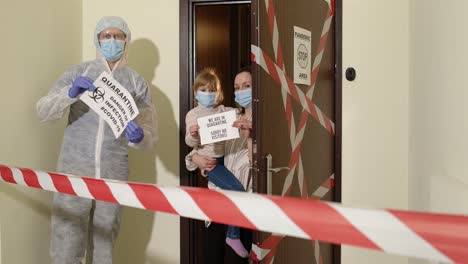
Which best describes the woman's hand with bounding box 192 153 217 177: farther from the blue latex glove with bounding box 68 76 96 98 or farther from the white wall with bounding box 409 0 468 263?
the white wall with bounding box 409 0 468 263

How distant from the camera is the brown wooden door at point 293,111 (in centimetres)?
201

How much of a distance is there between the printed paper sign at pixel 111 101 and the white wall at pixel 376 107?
1403 mm

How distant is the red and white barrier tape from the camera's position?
0.91m

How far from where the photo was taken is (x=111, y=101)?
2.25m

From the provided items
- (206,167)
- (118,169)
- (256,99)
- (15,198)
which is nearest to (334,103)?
(206,167)

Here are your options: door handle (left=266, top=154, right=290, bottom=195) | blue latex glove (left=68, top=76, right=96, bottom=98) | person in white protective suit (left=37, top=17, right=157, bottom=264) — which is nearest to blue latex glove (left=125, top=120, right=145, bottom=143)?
person in white protective suit (left=37, top=17, right=157, bottom=264)

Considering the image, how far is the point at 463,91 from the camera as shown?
58.9 inches

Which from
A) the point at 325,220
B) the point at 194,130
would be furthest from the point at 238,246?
the point at 325,220

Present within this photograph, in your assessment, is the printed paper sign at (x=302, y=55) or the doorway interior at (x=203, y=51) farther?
the doorway interior at (x=203, y=51)

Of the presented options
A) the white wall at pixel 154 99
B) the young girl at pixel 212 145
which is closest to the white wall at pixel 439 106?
the young girl at pixel 212 145

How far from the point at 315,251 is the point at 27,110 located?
1.78m

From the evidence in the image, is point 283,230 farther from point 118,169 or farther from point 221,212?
point 118,169

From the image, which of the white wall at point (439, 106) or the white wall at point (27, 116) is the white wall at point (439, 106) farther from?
the white wall at point (27, 116)

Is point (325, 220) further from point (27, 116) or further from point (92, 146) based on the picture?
point (27, 116)
